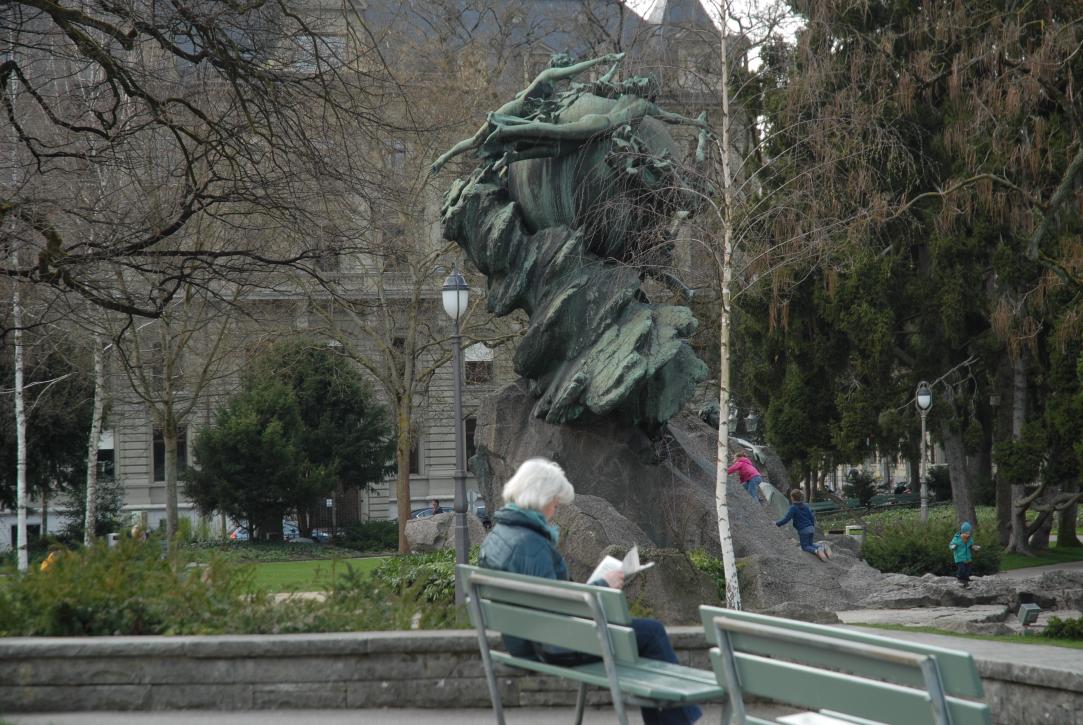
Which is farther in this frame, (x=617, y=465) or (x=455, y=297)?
(x=455, y=297)

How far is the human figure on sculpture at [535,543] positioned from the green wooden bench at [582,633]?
0.12 meters

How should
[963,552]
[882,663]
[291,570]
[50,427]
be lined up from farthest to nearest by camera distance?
[50,427] < [291,570] < [963,552] < [882,663]

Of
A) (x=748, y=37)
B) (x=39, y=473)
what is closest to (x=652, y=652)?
(x=748, y=37)

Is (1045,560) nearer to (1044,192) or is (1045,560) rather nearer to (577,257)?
(1044,192)

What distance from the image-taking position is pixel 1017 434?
2977 centimetres

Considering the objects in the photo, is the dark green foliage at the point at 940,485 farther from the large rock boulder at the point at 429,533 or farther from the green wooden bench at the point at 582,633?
the green wooden bench at the point at 582,633

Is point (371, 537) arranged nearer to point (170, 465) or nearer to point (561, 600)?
point (170, 465)

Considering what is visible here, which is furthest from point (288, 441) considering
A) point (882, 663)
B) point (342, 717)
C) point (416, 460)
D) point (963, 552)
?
point (882, 663)

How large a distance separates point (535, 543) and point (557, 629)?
22.0 inches

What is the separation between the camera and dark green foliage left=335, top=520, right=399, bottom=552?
40.1 metres

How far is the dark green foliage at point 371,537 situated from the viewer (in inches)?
1580

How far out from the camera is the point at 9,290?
19969 mm

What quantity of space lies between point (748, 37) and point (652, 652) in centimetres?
1163

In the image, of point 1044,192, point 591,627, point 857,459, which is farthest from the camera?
point 857,459
